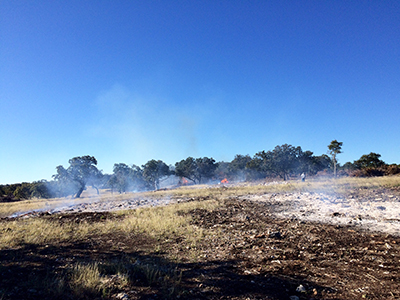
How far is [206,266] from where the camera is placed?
5.68 metres

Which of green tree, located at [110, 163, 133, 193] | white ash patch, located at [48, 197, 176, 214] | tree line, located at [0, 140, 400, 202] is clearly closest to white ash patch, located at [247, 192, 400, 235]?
white ash patch, located at [48, 197, 176, 214]

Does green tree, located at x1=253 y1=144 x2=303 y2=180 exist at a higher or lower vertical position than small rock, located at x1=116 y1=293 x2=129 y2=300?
higher

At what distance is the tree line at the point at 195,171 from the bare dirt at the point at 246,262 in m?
27.5

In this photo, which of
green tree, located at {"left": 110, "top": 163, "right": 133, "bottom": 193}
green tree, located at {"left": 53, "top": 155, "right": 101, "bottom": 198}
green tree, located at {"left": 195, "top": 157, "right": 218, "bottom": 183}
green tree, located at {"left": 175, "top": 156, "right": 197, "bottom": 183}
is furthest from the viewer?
green tree, located at {"left": 195, "top": 157, "right": 218, "bottom": 183}

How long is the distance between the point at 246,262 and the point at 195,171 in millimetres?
79278

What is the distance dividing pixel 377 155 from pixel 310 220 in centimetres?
5619

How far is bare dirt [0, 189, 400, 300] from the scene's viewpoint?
13.6 ft

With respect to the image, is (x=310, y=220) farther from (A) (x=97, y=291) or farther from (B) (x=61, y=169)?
(B) (x=61, y=169)

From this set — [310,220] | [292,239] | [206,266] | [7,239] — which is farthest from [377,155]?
[7,239]

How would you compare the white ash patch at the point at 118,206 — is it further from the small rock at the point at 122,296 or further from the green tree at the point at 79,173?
the green tree at the point at 79,173

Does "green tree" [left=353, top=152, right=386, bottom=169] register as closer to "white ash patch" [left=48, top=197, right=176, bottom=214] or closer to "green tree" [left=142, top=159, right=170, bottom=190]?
"white ash patch" [left=48, top=197, right=176, bottom=214]

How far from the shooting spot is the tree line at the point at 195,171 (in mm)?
46406

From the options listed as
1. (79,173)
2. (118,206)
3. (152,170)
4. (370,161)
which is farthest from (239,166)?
(118,206)

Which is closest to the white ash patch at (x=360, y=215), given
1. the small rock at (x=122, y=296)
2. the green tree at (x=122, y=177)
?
the small rock at (x=122, y=296)
